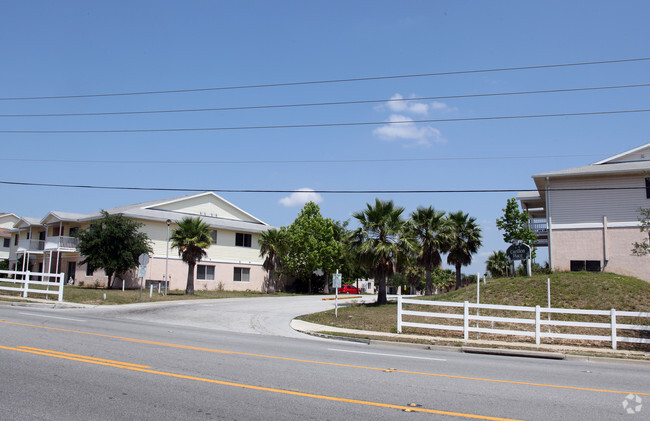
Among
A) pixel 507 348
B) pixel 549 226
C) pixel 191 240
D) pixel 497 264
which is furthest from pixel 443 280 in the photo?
pixel 507 348

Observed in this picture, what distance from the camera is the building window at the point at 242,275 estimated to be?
4903 cm

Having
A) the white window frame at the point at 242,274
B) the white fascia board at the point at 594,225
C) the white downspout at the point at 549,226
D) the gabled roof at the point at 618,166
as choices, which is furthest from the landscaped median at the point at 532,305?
the white window frame at the point at 242,274

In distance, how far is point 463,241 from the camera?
40.5 metres

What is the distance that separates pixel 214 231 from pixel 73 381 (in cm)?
3948

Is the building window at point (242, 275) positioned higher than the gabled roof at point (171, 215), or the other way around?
the gabled roof at point (171, 215)

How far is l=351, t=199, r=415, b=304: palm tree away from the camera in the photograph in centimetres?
2908

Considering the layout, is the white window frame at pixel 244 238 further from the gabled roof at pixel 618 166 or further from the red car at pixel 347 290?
the gabled roof at pixel 618 166

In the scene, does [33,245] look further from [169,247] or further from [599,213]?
[599,213]

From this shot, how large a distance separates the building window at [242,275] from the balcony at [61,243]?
1403 centimetres

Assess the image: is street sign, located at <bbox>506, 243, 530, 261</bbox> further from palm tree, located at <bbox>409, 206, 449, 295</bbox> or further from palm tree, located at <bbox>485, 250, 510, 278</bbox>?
palm tree, located at <bbox>485, 250, 510, 278</bbox>

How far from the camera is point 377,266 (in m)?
29.1

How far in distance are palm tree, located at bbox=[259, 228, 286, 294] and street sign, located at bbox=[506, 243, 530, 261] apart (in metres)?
25.7

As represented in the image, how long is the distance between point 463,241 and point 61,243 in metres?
33.0

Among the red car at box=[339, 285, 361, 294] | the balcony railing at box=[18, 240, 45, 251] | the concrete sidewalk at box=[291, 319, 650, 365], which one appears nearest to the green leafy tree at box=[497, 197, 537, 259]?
the concrete sidewalk at box=[291, 319, 650, 365]
